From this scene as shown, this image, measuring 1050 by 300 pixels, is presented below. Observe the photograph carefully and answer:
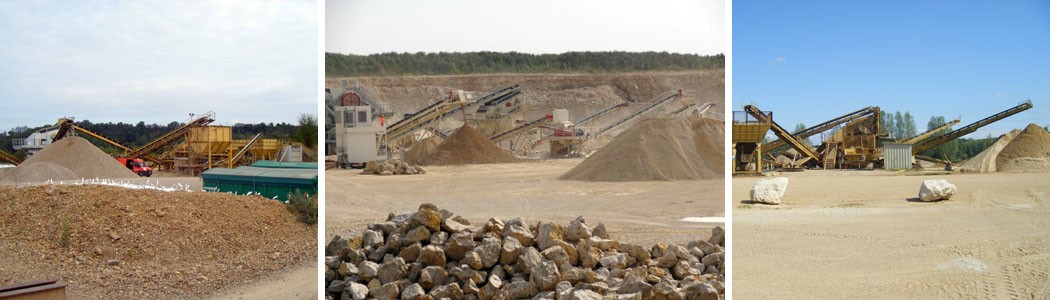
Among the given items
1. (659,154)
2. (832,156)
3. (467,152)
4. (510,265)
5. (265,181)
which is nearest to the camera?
(510,265)

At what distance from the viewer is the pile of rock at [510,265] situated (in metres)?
4.43

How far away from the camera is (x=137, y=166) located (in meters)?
14.9

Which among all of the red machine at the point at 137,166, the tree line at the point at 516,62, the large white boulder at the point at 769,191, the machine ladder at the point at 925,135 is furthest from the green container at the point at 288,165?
the machine ladder at the point at 925,135

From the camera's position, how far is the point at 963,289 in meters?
6.75

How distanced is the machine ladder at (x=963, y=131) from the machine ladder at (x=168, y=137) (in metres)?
15.8

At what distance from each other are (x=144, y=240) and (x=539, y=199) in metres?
4.24

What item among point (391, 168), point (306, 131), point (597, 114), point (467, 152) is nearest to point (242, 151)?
point (306, 131)

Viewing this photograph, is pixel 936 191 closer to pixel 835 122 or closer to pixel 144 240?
pixel 835 122

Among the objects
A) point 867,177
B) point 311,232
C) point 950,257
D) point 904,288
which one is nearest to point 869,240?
point 950,257

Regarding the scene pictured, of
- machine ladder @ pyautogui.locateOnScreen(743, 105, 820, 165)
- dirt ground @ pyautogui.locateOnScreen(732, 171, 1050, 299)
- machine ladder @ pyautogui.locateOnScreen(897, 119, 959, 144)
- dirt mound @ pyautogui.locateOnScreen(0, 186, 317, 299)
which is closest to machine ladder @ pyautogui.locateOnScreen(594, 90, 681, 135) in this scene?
dirt ground @ pyautogui.locateOnScreen(732, 171, 1050, 299)

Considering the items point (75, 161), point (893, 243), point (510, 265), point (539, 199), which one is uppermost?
point (75, 161)

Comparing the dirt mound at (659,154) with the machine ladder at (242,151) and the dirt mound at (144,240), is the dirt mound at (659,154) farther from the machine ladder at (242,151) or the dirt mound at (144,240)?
the machine ladder at (242,151)

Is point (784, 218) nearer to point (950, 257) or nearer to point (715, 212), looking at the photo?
point (950, 257)

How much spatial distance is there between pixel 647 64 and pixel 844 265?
2.85 m
